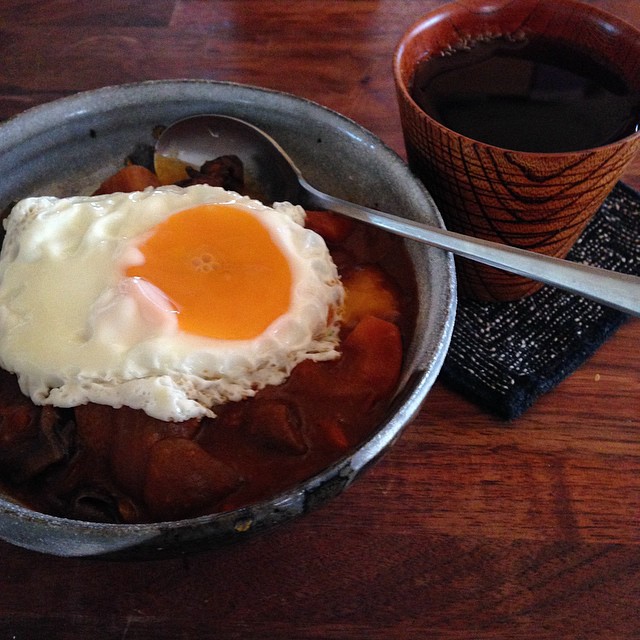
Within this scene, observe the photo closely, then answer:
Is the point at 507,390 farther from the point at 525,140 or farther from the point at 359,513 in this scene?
the point at 525,140

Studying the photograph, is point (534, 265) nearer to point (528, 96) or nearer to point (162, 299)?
point (528, 96)

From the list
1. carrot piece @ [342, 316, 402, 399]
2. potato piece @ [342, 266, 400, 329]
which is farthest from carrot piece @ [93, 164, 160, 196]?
carrot piece @ [342, 316, 402, 399]

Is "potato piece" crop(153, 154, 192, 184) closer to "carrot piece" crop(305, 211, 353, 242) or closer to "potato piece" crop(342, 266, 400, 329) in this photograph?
"carrot piece" crop(305, 211, 353, 242)

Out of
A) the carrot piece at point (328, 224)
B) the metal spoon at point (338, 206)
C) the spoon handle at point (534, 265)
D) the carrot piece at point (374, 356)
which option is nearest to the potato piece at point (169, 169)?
the metal spoon at point (338, 206)

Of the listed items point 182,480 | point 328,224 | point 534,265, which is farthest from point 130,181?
point 534,265

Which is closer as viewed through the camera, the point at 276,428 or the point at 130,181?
the point at 276,428

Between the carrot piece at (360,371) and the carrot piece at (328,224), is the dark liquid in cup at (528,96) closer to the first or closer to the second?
the carrot piece at (328,224)
